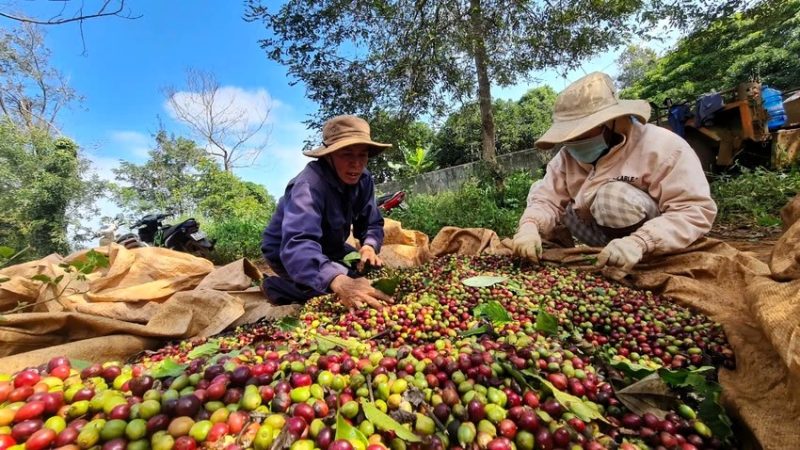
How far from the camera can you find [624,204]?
93.5 inches

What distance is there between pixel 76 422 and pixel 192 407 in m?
0.23

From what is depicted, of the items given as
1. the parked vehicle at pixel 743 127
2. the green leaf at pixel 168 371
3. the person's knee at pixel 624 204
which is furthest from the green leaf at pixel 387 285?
the parked vehicle at pixel 743 127

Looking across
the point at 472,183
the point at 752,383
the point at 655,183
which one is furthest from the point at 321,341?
the point at 472,183

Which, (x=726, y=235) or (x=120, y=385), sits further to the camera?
(x=726, y=235)

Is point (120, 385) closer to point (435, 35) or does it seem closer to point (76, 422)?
point (76, 422)

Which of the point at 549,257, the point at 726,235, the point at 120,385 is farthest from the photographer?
the point at 726,235

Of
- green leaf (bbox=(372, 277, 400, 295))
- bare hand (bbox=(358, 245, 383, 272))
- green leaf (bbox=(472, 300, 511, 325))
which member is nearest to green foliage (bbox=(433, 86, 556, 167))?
bare hand (bbox=(358, 245, 383, 272))

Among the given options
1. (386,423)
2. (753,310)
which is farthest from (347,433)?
(753,310)

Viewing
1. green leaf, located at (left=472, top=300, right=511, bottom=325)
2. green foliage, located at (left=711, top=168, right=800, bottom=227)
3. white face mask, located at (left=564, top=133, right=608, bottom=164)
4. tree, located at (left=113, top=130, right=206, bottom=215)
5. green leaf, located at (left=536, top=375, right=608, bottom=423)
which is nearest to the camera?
green leaf, located at (left=536, top=375, right=608, bottom=423)

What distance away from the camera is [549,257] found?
2748 mm

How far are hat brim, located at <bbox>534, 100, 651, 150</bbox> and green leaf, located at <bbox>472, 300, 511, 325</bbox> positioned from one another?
1.11 meters

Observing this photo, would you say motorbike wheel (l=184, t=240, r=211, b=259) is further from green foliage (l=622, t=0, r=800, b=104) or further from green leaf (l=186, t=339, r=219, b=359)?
green foliage (l=622, t=0, r=800, b=104)

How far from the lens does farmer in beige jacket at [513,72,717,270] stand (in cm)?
219

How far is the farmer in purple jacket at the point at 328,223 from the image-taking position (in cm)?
224
